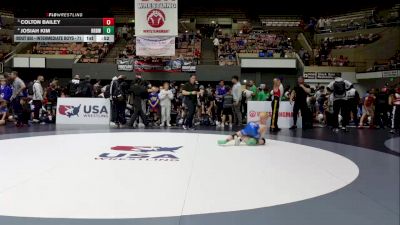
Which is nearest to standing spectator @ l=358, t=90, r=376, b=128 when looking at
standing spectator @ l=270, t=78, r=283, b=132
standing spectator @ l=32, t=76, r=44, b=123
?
standing spectator @ l=270, t=78, r=283, b=132

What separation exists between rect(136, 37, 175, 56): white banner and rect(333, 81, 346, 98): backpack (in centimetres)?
502

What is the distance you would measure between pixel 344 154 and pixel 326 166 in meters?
1.22

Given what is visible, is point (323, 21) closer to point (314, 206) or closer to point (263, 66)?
point (263, 66)

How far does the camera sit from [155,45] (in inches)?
468

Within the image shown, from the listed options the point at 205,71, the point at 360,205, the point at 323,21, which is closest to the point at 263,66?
the point at 205,71

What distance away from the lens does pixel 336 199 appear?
3.11m

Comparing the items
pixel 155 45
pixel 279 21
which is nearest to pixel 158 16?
pixel 155 45

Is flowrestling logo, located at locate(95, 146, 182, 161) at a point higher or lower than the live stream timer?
lower

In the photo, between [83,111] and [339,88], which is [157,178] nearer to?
[339,88]

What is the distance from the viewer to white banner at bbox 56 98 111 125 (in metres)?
12.2

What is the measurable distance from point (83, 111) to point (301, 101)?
6.76m

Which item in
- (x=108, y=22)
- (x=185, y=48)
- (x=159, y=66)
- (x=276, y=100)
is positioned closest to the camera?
(x=108, y=22)

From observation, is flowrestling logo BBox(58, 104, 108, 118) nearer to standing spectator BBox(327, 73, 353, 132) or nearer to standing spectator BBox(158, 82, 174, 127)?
standing spectator BBox(158, 82, 174, 127)

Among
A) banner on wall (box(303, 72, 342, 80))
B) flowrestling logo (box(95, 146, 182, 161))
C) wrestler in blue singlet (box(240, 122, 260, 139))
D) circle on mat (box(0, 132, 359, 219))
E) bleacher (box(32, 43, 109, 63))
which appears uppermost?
bleacher (box(32, 43, 109, 63))
